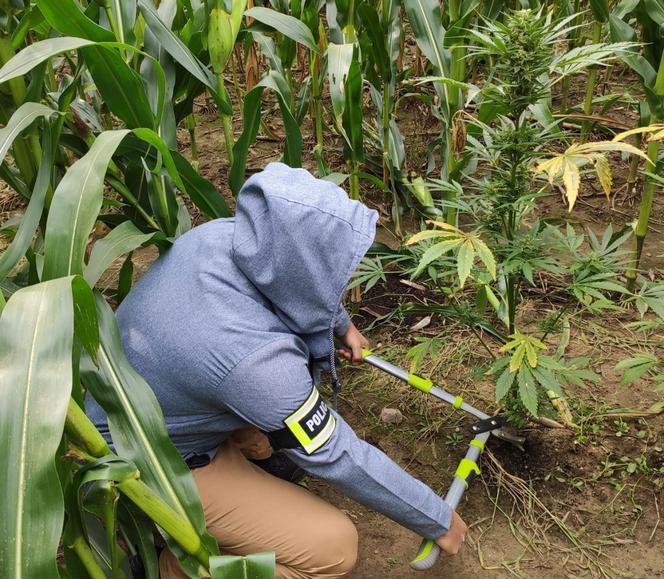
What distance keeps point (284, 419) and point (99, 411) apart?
0.44m

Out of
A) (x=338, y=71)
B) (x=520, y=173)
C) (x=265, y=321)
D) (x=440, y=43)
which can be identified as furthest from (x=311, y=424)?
(x=440, y=43)

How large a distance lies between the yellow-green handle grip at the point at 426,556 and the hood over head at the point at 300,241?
0.59 m

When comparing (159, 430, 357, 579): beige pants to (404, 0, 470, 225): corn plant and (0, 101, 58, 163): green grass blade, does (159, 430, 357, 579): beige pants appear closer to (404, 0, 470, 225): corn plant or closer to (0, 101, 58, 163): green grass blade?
(0, 101, 58, 163): green grass blade

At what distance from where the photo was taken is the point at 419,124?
3480 millimetres

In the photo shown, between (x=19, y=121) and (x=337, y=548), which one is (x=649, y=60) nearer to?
(x=337, y=548)

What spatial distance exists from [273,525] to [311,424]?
345 mm

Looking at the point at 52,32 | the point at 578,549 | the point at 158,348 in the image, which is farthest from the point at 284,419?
the point at 52,32

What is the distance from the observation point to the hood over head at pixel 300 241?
4.31 ft

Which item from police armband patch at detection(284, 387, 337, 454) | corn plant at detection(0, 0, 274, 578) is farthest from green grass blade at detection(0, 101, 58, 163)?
police armband patch at detection(284, 387, 337, 454)

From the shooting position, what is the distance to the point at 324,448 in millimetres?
1407

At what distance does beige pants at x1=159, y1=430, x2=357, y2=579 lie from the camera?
5.19 feet

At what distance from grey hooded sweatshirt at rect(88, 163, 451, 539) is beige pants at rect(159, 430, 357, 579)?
0.15 meters

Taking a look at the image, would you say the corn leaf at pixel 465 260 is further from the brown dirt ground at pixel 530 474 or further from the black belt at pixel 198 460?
the black belt at pixel 198 460

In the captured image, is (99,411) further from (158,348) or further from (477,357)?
(477,357)
